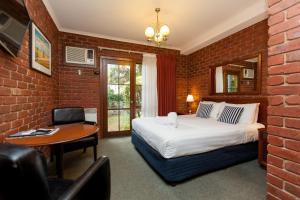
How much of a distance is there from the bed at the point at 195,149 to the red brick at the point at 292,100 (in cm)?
120

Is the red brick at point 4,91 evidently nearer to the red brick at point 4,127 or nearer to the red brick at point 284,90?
the red brick at point 4,127

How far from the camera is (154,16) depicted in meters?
3.00

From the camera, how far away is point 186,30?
12.1ft

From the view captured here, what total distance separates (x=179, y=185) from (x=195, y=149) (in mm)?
472

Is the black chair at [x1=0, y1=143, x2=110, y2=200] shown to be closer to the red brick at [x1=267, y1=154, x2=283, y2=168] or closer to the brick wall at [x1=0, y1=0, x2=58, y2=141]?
the brick wall at [x1=0, y1=0, x2=58, y2=141]

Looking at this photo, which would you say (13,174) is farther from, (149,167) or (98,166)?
(149,167)

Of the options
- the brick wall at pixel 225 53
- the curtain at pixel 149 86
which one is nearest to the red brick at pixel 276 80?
the brick wall at pixel 225 53

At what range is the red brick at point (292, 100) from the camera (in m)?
0.91

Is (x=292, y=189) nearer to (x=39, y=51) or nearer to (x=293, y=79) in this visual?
(x=293, y=79)

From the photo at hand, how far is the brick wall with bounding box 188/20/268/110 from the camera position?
2938 millimetres

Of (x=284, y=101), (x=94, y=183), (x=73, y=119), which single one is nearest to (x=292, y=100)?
(x=284, y=101)

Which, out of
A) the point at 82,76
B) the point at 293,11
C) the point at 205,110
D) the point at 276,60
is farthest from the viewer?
the point at 82,76

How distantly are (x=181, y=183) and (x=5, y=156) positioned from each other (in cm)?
187

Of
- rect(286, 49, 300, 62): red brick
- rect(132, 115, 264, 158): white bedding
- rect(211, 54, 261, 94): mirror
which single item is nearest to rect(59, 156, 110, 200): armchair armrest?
rect(132, 115, 264, 158): white bedding
